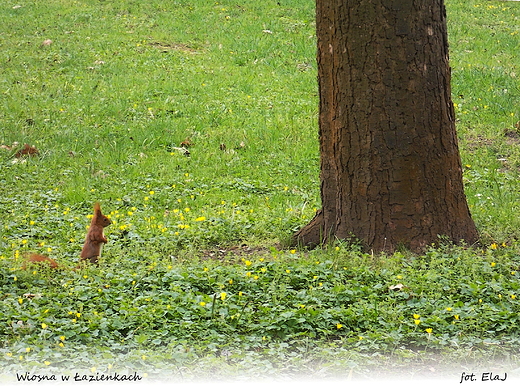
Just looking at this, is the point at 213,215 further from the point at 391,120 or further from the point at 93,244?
the point at 391,120

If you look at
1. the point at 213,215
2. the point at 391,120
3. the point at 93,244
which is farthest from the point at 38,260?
the point at 391,120

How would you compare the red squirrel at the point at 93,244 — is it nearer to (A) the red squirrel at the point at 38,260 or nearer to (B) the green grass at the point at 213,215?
(B) the green grass at the point at 213,215

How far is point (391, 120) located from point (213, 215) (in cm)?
230

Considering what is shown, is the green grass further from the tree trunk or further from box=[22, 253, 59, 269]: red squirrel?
the tree trunk

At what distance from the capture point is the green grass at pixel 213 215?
14.2 feet

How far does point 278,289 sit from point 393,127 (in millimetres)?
1504

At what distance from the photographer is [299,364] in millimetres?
4086

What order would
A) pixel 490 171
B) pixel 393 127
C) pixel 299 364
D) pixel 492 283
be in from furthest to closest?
pixel 490 171 → pixel 393 127 → pixel 492 283 → pixel 299 364

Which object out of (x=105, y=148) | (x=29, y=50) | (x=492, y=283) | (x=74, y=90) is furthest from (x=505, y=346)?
(x=29, y=50)

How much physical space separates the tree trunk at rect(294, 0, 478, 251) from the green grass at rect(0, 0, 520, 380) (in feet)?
0.99

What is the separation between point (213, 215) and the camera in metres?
7.15

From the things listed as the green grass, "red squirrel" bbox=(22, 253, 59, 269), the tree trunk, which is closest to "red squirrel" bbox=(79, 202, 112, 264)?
the green grass

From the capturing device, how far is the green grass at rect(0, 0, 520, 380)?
171 inches

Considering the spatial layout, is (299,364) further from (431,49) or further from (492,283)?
(431,49)
